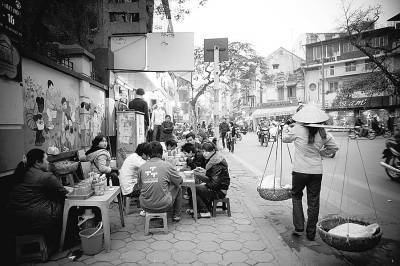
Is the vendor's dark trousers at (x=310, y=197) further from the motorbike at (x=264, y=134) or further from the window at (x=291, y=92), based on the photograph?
the window at (x=291, y=92)

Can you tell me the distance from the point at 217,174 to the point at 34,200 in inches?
119

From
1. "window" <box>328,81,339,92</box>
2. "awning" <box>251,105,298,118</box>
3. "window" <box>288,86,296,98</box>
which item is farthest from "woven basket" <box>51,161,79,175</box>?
"window" <box>288,86,296,98</box>

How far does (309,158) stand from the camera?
4238 millimetres

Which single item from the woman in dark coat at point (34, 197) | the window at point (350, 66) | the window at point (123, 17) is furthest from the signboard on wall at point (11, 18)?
the window at point (350, 66)

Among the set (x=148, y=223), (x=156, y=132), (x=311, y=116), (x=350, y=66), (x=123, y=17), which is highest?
(x=350, y=66)

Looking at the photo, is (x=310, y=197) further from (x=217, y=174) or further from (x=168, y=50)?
(x=168, y=50)

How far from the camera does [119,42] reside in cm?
1024

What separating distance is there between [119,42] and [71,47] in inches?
94.5

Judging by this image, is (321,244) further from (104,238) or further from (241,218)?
(104,238)

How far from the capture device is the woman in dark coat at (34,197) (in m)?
3.57

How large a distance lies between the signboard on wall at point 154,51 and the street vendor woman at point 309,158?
22.8 feet

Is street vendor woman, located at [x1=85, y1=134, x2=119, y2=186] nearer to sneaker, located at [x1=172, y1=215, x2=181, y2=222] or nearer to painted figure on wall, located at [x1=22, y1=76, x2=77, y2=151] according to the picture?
painted figure on wall, located at [x1=22, y1=76, x2=77, y2=151]

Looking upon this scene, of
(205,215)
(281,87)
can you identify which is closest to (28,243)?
(205,215)

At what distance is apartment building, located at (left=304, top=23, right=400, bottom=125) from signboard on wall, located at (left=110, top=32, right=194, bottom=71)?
2850cm
